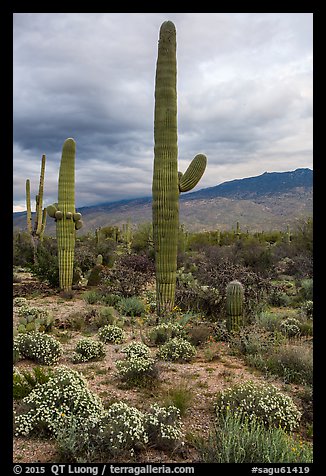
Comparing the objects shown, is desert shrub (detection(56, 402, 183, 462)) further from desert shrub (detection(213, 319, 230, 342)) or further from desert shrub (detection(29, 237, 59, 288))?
desert shrub (detection(29, 237, 59, 288))

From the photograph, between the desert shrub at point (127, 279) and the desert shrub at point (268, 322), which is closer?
the desert shrub at point (268, 322)

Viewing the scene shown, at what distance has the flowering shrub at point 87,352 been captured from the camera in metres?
7.08

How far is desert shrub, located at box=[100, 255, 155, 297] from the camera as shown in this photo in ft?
43.5

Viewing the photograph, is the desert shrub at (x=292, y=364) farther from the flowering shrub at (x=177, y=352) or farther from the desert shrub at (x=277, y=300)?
the desert shrub at (x=277, y=300)

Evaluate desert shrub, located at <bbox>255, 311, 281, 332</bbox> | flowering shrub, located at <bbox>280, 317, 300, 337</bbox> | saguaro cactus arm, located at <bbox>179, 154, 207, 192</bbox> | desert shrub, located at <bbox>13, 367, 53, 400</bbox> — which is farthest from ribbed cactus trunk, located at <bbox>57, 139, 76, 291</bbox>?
desert shrub, located at <bbox>13, 367, 53, 400</bbox>

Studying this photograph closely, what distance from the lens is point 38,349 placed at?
6891mm

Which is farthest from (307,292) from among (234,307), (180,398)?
(180,398)

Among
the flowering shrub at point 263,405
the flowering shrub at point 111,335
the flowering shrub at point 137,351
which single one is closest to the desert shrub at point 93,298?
the flowering shrub at point 111,335

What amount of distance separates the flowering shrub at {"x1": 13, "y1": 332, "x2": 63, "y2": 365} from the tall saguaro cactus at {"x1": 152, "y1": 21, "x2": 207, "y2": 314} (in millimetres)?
3693

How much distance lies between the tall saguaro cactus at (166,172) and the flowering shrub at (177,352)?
2.84 m

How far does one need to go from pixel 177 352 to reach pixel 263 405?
8.55 ft

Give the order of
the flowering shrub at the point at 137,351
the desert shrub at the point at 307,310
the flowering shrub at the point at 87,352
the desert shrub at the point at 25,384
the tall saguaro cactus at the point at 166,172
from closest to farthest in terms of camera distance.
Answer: the desert shrub at the point at 25,384 < the flowering shrub at the point at 137,351 < the flowering shrub at the point at 87,352 < the tall saguaro cactus at the point at 166,172 < the desert shrub at the point at 307,310
